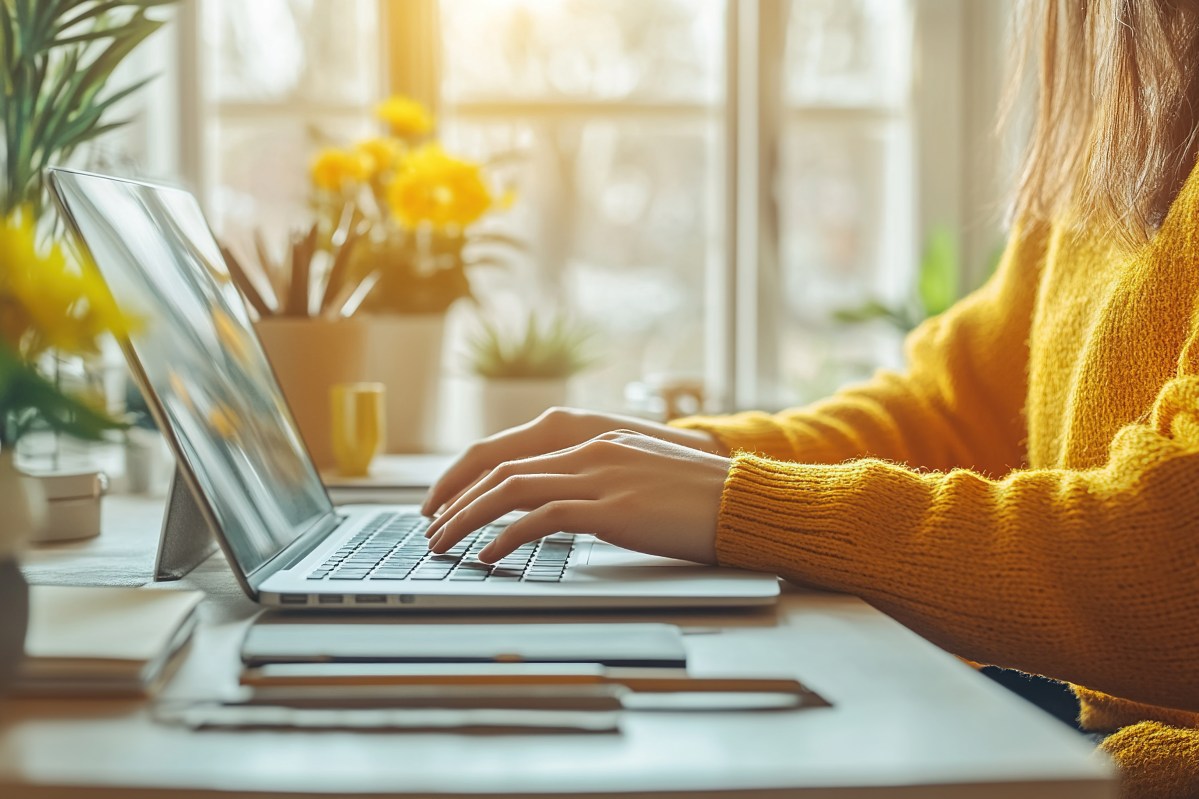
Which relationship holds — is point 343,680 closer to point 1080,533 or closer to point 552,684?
point 552,684

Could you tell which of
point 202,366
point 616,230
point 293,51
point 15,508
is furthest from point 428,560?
point 293,51

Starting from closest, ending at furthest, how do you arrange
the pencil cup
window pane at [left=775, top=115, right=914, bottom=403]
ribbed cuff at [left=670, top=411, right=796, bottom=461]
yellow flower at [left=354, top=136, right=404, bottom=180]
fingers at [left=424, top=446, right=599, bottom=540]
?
fingers at [left=424, top=446, right=599, bottom=540]
ribbed cuff at [left=670, top=411, right=796, bottom=461]
the pencil cup
yellow flower at [left=354, top=136, right=404, bottom=180]
window pane at [left=775, top=115, right=914, bottom=403]

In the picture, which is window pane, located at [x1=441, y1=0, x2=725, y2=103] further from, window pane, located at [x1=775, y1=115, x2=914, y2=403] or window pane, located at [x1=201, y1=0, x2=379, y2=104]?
window pane, located at [x1=775, y1=115, x2=914, y2=403]

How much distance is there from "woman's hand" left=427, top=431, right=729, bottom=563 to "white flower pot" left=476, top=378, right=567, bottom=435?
106 cm

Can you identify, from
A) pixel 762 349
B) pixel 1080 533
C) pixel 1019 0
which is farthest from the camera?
pixel 762 349

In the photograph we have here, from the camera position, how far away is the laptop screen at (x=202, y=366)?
60 cm

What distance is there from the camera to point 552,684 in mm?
460

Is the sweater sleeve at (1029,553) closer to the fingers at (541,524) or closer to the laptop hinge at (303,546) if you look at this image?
the fingers at (541,524)

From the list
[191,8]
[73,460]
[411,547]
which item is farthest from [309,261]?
[191,8]

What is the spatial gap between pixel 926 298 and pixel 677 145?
2.17 feet

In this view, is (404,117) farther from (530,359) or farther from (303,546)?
(303,546)

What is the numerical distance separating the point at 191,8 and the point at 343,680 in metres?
2.24

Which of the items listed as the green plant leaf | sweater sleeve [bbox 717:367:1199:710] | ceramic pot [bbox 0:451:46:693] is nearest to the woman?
sweater sleeve [bbox 717:367:1199:710]

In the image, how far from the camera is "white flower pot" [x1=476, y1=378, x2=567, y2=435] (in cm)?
179
